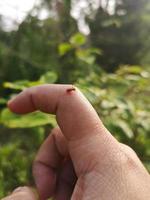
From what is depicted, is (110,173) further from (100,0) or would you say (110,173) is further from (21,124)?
(100,0)

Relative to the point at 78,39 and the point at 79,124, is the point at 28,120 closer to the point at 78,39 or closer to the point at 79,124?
the point at 79,124

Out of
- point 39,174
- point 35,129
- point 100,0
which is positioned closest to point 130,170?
point 39,174

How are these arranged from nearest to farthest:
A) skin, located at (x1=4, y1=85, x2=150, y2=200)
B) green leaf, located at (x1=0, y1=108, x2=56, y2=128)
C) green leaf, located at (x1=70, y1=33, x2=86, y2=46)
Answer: skin, located at (x1=4, y1=85, x2=150, y2=200), green leaf, located at (x1=0, y1=108, x2=56, y2=128), green leaf, located at (x1=70, y1=33, x2=86, y2=46)

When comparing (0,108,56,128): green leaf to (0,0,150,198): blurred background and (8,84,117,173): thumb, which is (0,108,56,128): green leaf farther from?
(8,84,117,173): thumb

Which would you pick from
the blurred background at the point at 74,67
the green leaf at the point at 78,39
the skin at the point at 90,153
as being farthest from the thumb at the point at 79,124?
the green leaf at the point at 78,39

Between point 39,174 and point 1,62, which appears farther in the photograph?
point 1,62

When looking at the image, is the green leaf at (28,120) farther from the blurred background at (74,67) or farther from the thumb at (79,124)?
the thumb at (79,124)

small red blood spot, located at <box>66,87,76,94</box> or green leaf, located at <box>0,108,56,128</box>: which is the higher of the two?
small red blood spot, located at <box>66,87,76,94</box>

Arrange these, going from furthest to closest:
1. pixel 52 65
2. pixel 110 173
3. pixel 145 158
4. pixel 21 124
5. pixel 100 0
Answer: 1. pixel 100 0
2. pixel 52 65
3. pixel 145 158
4. pixel 21 124
5. pixel 110 173

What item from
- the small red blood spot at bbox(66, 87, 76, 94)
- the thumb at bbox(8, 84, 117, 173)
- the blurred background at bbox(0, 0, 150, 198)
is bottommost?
the blurred background at bbox(0, 0, 150, 198)

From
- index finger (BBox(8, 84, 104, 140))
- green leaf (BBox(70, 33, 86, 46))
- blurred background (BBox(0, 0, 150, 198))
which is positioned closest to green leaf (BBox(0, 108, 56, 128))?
→ blurred background (BBox(0, 0, 150, 198))
